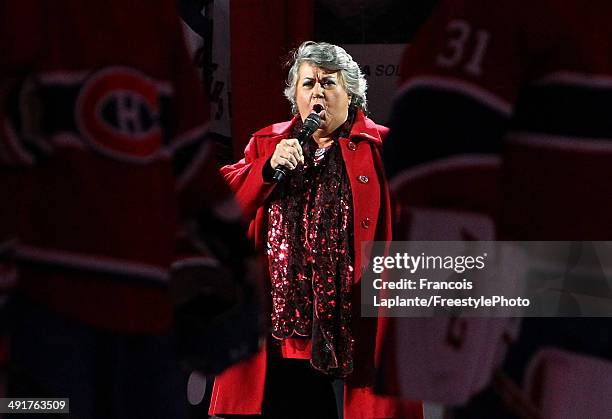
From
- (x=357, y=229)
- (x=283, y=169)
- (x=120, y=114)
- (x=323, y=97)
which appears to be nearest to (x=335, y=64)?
(x=323, y=97)

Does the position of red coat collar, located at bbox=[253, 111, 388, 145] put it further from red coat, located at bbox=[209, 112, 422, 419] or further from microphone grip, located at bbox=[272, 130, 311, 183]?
microphone grip, located at bbox=[272, 130, 311, 183]

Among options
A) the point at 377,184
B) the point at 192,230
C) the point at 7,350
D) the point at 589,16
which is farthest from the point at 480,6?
the point at 377,184

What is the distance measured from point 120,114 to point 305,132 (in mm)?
1680

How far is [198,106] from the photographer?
135 centimetres

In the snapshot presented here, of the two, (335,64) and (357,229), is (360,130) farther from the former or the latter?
(357,229)

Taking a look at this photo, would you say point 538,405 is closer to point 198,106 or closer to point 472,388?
point 472,388

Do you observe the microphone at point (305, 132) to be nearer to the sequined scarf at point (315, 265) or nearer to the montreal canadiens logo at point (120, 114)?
the sequined scarf at point (315, 265)

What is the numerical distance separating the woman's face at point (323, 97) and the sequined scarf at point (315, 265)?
0.20 metres

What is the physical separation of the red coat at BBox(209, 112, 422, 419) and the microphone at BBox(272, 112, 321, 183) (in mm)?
75

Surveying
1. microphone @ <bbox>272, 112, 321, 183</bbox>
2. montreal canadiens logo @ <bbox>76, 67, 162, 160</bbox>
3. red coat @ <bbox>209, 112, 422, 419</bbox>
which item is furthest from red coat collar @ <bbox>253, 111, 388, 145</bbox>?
montreal canadiens logo @ <bbox>76, 67, 162, 160</bbox>

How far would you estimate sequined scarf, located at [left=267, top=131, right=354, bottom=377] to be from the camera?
2855mm

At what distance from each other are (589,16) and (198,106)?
551mm

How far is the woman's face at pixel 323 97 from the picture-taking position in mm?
3025

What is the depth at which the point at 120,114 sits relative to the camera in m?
1.22
